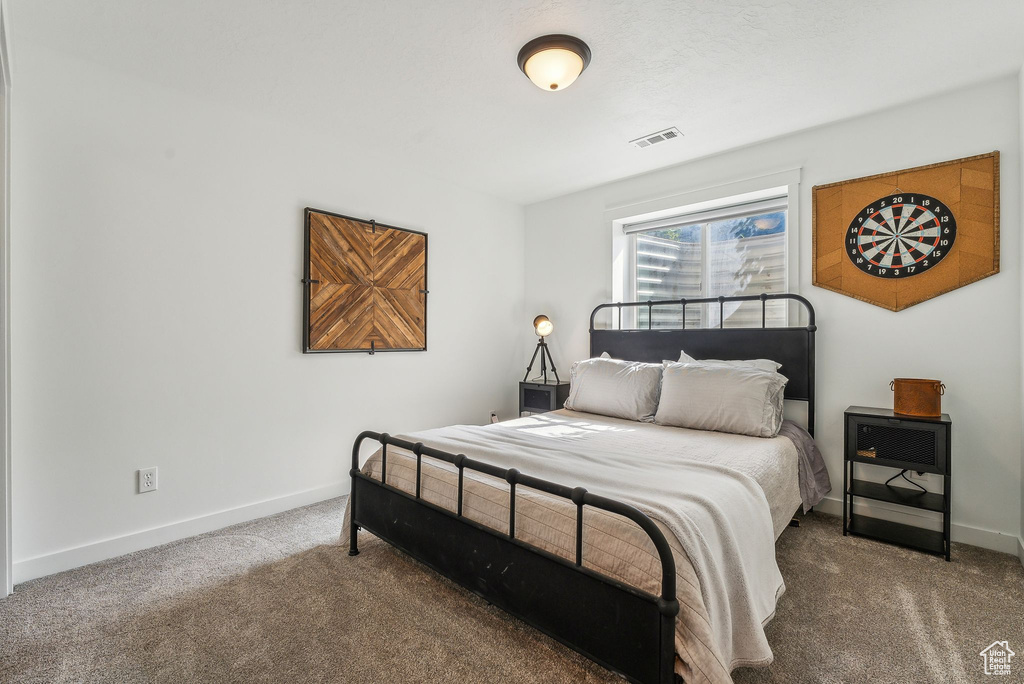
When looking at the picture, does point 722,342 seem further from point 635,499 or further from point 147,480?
point 147,480

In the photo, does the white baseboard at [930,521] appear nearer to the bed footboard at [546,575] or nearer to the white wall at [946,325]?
the white wall at [946,325]

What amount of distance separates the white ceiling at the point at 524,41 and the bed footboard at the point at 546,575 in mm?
1880

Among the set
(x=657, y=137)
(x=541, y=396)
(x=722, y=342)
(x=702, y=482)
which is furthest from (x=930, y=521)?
(x=657, y=137)

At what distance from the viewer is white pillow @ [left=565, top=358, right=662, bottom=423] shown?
128 inches

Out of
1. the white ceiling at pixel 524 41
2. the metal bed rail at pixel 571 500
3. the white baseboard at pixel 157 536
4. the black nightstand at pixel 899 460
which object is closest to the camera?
the metal bed rail at pixel 571 500

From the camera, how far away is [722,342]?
3.44 metres

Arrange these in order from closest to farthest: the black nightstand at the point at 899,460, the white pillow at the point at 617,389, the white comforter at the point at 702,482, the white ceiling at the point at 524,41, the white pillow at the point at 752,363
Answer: the white comforter at the point at 702,482
the white ceiling at the point at 524,41
the black nightstand at the point at 899,460
the white pillow at the point at 752,363
the white pillow at the point at 617,389

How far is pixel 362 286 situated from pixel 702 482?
263cm

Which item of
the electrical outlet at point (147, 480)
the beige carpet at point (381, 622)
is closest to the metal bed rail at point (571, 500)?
the beige carpet at point (381, 622)

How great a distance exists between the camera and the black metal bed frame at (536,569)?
4.48 feet

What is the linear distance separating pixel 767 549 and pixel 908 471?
5.58 ft

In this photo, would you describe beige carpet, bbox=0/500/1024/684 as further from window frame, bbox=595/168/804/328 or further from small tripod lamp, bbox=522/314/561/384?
small tripod lamp, bbox=522/314/561/384

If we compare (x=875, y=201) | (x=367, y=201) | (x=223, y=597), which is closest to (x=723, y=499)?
(x=223, y=597)

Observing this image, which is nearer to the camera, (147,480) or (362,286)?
(147,480)
